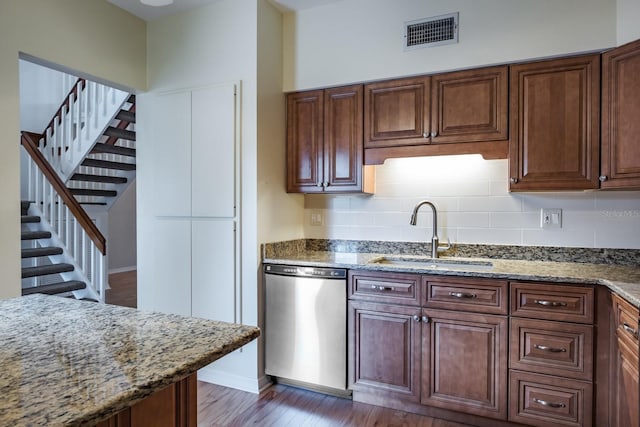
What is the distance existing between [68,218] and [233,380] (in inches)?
121

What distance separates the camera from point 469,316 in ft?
7.47

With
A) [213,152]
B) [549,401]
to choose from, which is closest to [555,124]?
[549,401]

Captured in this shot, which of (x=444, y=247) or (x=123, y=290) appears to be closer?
(x=444, y=247)

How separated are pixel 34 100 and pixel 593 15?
6.78m

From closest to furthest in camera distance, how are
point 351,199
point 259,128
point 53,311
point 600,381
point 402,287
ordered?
1. point 53,311
2. point 600,381
3. point 402,287
4. point 259,128
5. point 351,199

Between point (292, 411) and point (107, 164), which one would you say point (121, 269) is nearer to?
point (107, 164)

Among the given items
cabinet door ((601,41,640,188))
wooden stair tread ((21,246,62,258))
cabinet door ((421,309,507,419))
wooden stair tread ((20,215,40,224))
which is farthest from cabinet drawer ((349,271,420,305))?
wooden stair tread ((20,215,40,224))

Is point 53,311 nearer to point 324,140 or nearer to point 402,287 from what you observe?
point 402,287

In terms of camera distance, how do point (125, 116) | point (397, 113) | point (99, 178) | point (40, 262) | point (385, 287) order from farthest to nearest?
1. point (99, 178)
2. point (125, 116)
3. point (40, 262)
4. point (397, 113)
5. point (385, 287)

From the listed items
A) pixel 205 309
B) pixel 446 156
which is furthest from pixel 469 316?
pixel 205 309

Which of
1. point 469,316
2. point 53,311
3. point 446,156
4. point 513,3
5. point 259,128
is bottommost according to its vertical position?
point 469,316

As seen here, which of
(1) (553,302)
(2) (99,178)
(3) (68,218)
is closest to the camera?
(1) (553,302)

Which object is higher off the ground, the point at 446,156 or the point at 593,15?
the point at 593,15

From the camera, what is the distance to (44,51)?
8.07ft
